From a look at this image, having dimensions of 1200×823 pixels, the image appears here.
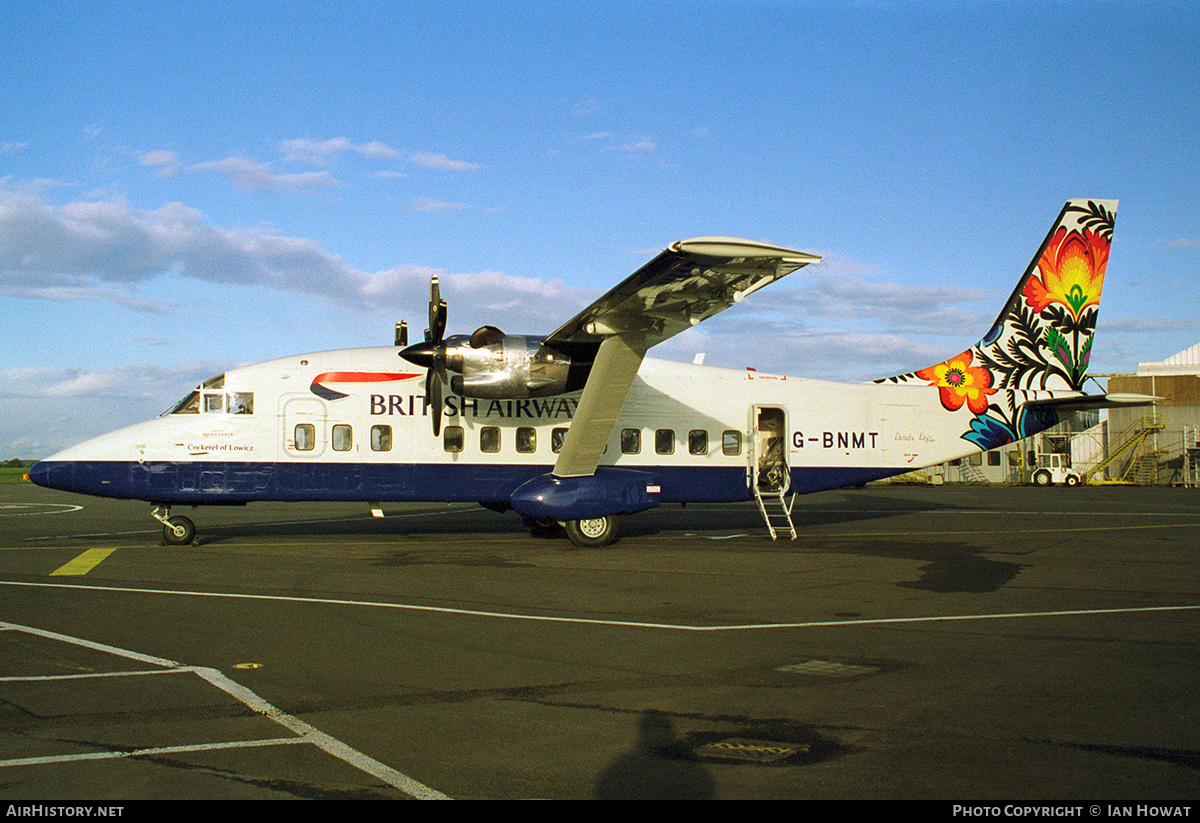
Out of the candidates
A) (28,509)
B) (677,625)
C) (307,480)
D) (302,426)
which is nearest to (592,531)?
(307,480)

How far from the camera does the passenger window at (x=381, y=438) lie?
1747 cm

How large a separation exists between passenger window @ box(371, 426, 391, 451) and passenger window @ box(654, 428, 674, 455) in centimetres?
540

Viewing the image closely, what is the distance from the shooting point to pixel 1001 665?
23.5ft

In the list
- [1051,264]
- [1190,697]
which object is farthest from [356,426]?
[1051,264]

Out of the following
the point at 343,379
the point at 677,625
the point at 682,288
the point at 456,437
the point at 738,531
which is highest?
the point at 682,288

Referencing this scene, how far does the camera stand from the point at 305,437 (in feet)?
56.5

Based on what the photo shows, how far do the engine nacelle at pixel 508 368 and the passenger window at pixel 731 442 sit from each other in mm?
3959

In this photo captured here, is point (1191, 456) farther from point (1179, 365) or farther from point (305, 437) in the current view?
point (305, 437)

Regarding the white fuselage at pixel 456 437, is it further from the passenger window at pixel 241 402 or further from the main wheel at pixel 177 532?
the main wheel at pixel 177 532

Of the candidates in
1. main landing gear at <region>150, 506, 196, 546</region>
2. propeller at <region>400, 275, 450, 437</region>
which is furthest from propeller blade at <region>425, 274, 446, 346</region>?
main landing gear at <region>150, 506, 196, 546</region>

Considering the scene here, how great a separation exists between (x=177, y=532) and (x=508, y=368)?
6815 millimetres

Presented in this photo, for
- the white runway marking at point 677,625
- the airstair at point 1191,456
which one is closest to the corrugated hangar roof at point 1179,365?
the airstair at point 1191,456

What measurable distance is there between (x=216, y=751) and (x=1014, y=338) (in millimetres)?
20073

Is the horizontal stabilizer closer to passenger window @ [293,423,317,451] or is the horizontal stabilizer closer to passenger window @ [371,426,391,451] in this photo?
passenger window @ [371,426,391,451]
